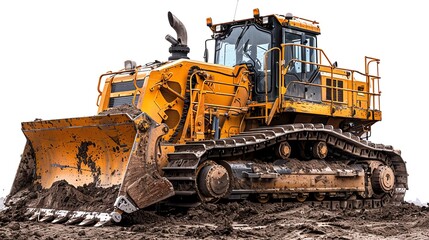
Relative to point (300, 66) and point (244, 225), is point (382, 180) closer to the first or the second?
point (300, 66)

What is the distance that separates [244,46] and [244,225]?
4.83 m

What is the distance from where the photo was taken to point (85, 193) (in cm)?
1131

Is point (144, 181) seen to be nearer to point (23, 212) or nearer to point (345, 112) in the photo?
point (23, 212)

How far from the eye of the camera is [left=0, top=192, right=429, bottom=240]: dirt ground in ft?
29.5

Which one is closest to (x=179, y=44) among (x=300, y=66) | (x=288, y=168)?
(x=300, y=66)

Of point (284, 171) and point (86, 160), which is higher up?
point (86, 160)

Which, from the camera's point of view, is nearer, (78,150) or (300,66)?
Result: (78,150)

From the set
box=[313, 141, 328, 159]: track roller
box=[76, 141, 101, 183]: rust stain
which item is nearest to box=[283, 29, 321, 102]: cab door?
box=[313, 141, 328, 159]: track roller

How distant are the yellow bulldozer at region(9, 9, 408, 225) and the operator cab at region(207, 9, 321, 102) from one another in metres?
0.02

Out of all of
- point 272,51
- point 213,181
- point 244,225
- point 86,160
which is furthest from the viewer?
point 272,51

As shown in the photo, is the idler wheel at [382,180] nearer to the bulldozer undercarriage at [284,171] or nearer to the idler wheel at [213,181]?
the bulldozer undercarriage at [284,171]

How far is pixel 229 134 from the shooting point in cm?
1305

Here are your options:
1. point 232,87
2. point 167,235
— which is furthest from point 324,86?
point 167,235

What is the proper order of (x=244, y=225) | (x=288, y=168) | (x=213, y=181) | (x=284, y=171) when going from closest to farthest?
1. (x=244, y=225)
2. (x=213, y=181)
3. (x=284, y=171)
4. (x=288, y=168)
